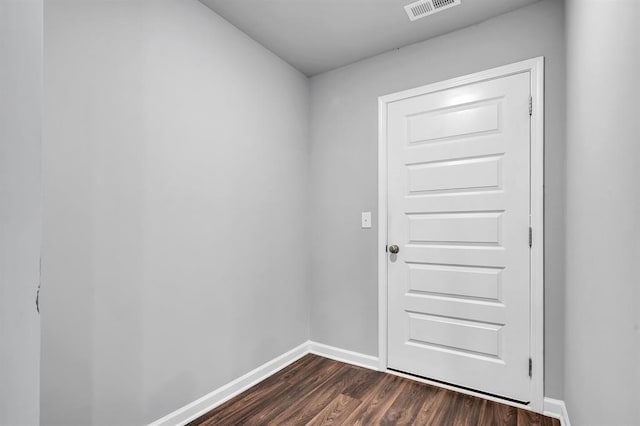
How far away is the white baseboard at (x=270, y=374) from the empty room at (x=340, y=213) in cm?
2

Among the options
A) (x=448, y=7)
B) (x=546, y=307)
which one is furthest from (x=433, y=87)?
(x=546, y=307)

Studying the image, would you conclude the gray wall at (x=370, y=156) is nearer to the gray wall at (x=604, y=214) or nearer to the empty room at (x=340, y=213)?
the empty room at (x=340, y=213)

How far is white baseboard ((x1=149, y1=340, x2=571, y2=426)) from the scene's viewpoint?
1.86 metres

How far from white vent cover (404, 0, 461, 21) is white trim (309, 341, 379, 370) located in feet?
7.89

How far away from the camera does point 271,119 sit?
2570mm

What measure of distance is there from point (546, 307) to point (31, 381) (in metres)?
2.34

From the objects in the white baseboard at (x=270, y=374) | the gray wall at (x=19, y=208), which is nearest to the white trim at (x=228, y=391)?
the white baseboard at (x=270, y=374)

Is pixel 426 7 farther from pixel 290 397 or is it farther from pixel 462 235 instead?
pixel 290 397

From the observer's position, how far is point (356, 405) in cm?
206

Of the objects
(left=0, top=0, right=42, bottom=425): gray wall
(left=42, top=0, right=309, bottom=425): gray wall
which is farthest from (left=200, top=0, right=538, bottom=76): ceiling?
(left=0, top=0, right=42, bottom=425): gray wall

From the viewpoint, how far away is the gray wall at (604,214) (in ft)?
2.65

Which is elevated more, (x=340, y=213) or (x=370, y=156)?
(x=370, y=156)

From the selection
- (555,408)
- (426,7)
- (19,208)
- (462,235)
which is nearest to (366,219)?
(462,235)

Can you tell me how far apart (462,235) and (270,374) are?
1.68 metres
